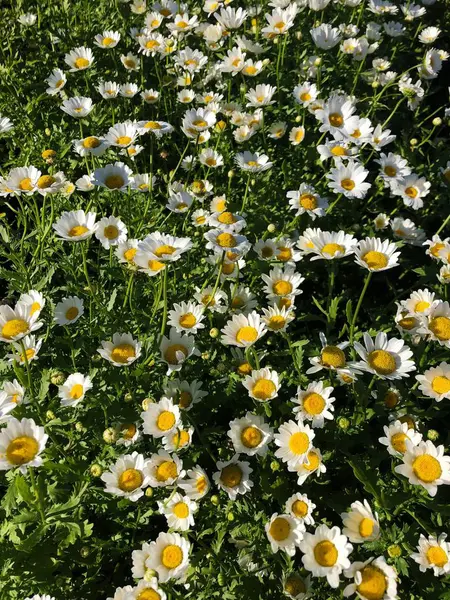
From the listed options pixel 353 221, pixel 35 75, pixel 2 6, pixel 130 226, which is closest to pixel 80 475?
pixel 130 226

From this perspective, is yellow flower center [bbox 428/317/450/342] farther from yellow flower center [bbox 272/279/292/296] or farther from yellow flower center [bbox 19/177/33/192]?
yellow flower center [bbox 19/177/33/192]

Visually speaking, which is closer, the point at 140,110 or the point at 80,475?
the point at 80,475

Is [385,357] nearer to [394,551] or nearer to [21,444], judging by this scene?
[394,551]

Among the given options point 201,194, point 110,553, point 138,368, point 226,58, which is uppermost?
point 226,58

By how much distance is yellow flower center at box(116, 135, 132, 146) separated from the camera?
326cm

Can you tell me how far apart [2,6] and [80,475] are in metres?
5.52

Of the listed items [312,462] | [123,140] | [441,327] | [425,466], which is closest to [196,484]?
[312,462]

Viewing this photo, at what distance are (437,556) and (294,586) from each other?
58 cm

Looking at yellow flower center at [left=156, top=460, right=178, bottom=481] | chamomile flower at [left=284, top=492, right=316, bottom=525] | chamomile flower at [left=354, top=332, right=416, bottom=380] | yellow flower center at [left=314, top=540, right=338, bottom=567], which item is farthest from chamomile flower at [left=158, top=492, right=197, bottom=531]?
chamomile flower at [left=354, top=332, right=416, bottom=380]

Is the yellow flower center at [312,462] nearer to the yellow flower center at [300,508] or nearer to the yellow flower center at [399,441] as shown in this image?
the yellow flower center at [300,508]

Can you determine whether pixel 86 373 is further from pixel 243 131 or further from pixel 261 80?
pixel 261 80

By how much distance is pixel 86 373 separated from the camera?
2.81m

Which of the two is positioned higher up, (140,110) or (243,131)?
(243,131)

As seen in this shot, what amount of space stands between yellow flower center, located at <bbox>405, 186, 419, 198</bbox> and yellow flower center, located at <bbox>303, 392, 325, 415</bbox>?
191 cm
